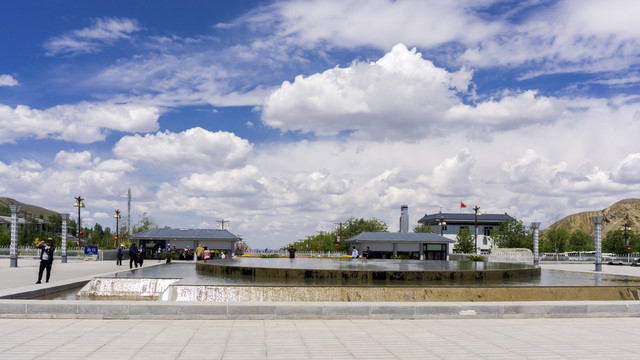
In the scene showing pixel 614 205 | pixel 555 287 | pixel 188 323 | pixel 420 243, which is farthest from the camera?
pixel 614 205

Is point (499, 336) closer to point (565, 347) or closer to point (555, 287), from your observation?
point (565, 347)

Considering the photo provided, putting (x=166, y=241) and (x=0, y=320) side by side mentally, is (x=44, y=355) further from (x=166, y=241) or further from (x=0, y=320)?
(x=166, y=241)

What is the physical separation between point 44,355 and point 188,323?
300 centimetres

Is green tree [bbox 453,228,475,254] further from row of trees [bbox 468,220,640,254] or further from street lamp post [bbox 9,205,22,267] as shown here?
street lamp post [bbox 9,205,22,267]

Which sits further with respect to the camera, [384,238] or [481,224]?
[481,224]

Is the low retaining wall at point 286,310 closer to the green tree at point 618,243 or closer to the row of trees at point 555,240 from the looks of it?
the row of trees at point 555,240

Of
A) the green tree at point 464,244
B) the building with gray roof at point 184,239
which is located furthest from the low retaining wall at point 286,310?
the green tree at point 464,244

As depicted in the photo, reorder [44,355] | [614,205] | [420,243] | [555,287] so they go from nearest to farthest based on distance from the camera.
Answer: [44,355] < [555,287] < [420,243] < [614,205]

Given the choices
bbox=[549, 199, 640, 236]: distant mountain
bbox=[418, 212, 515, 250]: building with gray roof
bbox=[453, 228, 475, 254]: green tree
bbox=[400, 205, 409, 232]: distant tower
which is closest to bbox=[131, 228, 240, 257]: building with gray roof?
bbox=[453, 228, 475, 254]: green tree

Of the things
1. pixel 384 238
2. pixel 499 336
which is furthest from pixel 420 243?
pixel 499 336

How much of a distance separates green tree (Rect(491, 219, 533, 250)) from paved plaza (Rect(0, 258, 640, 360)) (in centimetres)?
6985

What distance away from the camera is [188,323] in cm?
980

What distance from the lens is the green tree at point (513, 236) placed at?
7612 cm

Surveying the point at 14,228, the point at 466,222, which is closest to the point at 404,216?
the point at 466,222
